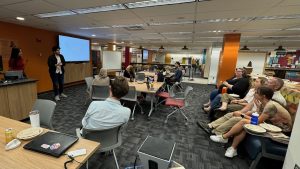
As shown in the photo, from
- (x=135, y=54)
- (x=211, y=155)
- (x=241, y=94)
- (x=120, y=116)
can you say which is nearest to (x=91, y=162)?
(x=120, y=116)

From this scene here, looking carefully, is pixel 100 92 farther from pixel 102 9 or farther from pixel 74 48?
pixel 74 48

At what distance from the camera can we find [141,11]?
3145 millimetres

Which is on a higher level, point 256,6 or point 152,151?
point 256,6

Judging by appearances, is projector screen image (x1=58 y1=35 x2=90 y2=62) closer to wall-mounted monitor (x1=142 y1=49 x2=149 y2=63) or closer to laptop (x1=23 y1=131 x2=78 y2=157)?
laptop (x1=23 y1=131 x2=78 y2=157)

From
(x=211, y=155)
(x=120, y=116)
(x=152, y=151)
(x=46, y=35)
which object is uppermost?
(x=46, y=35)

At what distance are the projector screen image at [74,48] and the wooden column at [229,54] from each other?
6454 mm

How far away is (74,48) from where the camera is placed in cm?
685

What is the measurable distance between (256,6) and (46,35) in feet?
22.2

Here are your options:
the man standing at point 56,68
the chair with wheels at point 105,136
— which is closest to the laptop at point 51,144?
the chair with wheels at point 105,136

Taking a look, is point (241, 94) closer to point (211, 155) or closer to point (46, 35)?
point (211, 155)

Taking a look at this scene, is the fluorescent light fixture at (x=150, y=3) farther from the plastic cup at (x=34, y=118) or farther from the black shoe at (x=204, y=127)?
the black shoe at (x=204, y=127)

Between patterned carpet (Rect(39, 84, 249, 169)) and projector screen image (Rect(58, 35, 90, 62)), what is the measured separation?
2.90m

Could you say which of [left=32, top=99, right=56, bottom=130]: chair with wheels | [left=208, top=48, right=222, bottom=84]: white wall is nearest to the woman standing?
[left=32, top=99, right=56, bottom=130]: chair with wheels

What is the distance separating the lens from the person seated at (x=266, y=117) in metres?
2.06
